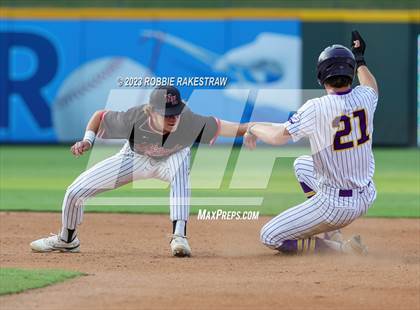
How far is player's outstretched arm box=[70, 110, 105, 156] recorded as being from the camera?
27.2 feet

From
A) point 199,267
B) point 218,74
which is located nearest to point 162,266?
point 199,267

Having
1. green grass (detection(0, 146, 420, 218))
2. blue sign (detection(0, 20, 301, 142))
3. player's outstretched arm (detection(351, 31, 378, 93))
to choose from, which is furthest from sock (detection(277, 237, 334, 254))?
blue sign (detection(0, 20, 301, 142))

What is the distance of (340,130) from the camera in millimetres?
8016

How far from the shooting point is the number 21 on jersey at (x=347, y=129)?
26.2 feet

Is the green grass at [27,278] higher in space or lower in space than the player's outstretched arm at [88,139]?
lower

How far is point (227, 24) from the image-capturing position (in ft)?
77.3

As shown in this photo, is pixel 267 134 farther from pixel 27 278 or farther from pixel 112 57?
pixel 112 57

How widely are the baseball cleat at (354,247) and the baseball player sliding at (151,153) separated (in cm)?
144

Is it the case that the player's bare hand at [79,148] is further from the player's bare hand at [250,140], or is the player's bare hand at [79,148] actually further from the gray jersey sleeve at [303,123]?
the gray jersey sleeve at [303,123]

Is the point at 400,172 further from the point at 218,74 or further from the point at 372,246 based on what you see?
the point at 372,246

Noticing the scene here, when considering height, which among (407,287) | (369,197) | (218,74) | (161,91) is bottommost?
(407,287)

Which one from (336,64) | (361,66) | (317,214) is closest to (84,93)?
(361,66)

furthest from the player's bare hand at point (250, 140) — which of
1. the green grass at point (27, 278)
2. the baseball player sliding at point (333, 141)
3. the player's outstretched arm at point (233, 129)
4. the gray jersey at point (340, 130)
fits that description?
the green grass at point (27, 278)

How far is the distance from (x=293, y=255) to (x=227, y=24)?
50.3ft
